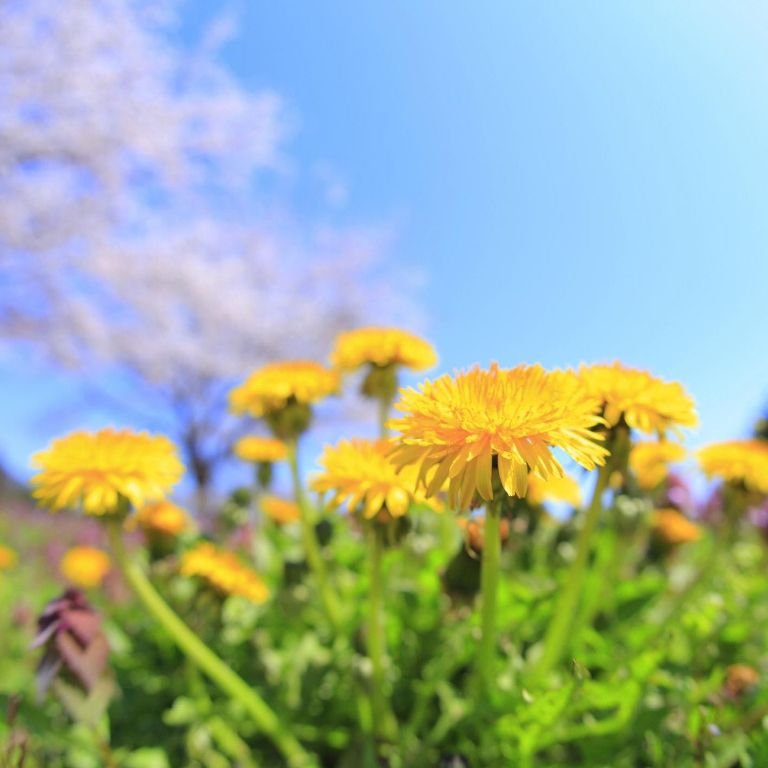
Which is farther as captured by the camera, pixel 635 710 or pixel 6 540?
pixel 6 540

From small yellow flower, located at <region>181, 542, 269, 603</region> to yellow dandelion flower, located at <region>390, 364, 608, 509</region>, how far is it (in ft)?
1.89

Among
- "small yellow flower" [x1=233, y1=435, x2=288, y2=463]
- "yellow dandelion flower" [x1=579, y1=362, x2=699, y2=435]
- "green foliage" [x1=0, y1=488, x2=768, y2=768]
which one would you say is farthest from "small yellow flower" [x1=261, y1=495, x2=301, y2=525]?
"yellow dandelion flower" [x1=579, y1=362, x2=699, y2=435]

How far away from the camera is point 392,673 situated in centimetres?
101

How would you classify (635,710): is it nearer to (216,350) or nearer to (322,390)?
(322,390)

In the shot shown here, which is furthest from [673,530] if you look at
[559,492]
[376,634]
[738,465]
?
[376,634]

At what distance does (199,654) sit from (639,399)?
1.95ft

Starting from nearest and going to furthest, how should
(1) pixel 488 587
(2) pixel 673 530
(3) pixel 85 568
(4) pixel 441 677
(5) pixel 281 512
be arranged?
(1) pixel 488 587
(4) pixel 441 677
(2) pixel 673 530
(5) pixel 281 512
(3) pixel 85 568

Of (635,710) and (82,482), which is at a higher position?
(82,482)

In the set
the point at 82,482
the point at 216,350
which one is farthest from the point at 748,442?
the point at 216,350

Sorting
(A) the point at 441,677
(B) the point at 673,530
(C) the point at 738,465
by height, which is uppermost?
(B) the point at 673,530

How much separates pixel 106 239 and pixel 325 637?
336 inches

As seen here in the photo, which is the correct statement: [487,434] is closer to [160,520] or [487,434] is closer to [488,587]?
[488,587]

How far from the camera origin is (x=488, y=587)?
2.16ft

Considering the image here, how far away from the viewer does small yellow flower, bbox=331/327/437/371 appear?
3.40 feet
